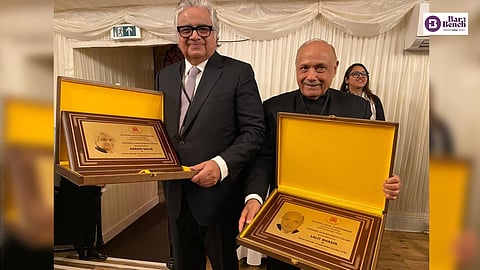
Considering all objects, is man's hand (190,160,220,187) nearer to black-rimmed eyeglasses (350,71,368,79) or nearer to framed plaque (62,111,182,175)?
framed plaque (62,111,182,175)

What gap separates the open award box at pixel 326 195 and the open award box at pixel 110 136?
0.29 metres

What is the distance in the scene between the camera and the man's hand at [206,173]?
1012 mm

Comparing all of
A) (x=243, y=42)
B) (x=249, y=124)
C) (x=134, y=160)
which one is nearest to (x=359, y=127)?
(x=249, y=124)

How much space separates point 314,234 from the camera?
90cm

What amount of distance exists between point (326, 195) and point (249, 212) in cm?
24

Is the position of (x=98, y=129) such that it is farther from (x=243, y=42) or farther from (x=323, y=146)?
(x=243, y=42)

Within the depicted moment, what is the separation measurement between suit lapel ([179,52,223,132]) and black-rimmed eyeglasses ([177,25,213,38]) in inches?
3.7

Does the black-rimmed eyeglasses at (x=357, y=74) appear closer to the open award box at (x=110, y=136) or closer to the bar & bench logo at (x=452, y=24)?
the open award box at (x=110, y=136)

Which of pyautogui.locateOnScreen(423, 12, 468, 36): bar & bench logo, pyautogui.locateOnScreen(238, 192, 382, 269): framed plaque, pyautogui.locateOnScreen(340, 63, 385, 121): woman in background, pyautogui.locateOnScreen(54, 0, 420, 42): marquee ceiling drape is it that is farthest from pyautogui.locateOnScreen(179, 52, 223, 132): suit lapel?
pyautogui.locateOnScreen(54, 0, 420, 42): marquee ceiling drape

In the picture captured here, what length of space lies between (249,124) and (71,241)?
219 centimetres

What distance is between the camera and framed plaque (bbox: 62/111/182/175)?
877 millimetres

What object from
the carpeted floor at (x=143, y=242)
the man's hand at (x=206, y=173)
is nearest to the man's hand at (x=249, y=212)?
the man's hand at (x=206, y=173)

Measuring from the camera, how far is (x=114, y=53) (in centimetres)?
360

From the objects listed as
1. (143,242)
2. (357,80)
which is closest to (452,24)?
(357,80)
